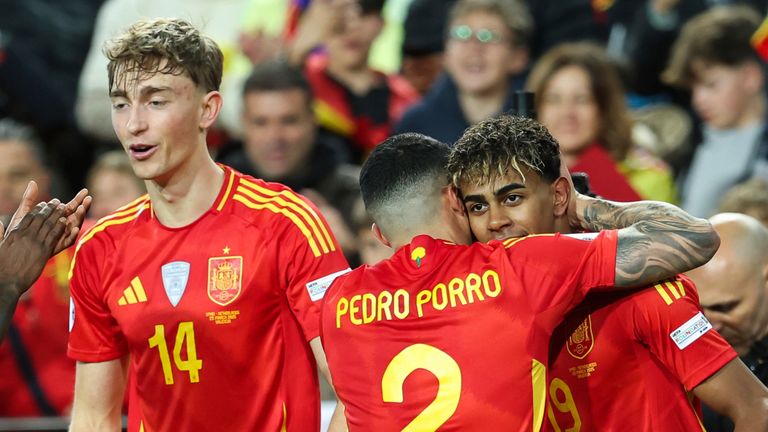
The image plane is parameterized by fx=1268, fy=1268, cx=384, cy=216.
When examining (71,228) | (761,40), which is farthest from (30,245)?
(761,40)

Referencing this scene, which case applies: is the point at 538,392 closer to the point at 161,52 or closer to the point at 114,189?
the point at 161,52

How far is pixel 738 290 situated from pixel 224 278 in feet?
6.29

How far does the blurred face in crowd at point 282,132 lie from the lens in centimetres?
749

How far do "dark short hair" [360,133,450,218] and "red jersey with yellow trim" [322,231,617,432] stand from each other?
0.22 meters

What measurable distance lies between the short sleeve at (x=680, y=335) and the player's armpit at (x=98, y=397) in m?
1.93

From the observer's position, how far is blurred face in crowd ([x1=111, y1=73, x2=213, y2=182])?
4.46m

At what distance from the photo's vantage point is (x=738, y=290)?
4762 millimetres

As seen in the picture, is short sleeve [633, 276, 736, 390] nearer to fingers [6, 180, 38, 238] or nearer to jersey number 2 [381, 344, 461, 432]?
jersey number 2 [381, 344, 461, 432]

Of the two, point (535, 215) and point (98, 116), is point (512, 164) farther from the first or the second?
point (98, 116)

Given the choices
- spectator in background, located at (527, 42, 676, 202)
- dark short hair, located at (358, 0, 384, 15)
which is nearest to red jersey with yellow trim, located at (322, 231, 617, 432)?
spectator in background, located at (527, 42, 676, 202)

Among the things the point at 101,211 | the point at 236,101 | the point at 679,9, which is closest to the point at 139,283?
the point at 101,211

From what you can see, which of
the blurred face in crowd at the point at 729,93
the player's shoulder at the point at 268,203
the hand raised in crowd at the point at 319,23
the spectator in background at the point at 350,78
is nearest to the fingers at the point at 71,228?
the player's shoulder at the point at 268,203

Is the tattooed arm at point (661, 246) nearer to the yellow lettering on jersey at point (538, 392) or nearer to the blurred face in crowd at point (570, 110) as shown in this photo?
the yellow lettering on jersey at point (538, 392)

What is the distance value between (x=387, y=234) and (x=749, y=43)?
4.03m
